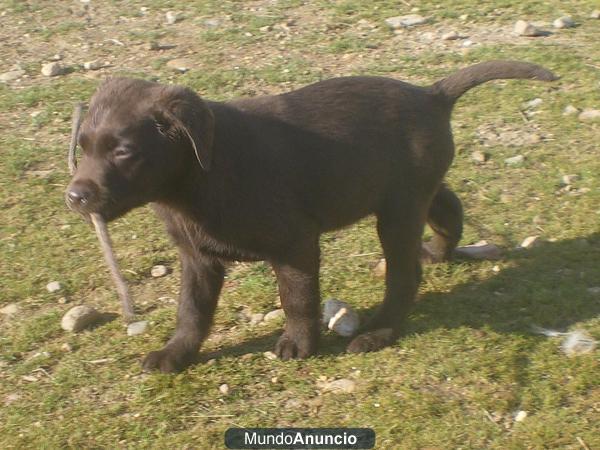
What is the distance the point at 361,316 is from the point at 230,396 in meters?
1.03

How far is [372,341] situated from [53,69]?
4768mm

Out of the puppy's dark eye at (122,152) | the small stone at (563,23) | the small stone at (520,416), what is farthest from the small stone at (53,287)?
the small stone at (563,23)

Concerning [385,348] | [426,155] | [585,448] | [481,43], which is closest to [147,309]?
[385,348]

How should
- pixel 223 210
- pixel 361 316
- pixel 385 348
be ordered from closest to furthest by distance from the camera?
pixel 223 210, pixel 385 348, pixel 361 316

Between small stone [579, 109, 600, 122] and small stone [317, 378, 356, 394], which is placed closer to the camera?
small stone [317, 378, 356, 394]

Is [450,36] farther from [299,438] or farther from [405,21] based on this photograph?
[299,438]

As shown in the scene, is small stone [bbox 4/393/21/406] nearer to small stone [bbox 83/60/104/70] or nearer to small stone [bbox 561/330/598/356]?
small stone [bbox 561/330/598/356]

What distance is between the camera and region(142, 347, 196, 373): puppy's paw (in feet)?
16.1

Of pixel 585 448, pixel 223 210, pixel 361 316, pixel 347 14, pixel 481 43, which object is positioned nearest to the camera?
pixel 585 448

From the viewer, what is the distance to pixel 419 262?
5527mm

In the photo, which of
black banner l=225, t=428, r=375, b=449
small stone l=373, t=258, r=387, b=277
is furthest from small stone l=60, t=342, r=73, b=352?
small stone l=373, t=258, r=387, b=277

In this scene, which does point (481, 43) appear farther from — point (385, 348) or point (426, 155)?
point (385, 348)


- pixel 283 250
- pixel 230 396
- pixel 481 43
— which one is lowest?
pixel 481 43

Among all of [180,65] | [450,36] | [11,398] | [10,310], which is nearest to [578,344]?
[11,398]
